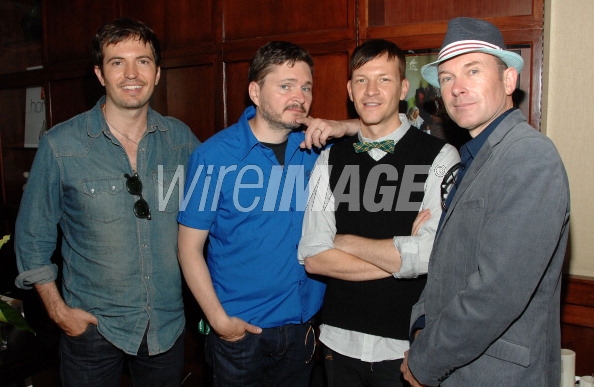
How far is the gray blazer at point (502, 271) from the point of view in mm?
1160

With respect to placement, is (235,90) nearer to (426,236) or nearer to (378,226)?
(378,226)

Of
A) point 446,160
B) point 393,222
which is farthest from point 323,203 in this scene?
point 446,160

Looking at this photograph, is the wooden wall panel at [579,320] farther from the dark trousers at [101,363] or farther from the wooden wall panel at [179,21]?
the wooden wall panel at [179,21]

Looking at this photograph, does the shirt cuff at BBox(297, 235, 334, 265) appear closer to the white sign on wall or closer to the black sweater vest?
the black sweater vest

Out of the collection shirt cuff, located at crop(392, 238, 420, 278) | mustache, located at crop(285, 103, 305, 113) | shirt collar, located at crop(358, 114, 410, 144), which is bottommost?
shirt cuff, located at crop(392, 238, 420, 278)

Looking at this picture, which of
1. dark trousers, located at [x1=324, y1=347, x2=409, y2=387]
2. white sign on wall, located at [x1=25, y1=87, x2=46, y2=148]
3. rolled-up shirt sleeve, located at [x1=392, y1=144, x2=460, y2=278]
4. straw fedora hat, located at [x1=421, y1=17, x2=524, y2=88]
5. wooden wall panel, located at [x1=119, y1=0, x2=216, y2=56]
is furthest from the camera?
white sign on wall, located at [x1=25, y1=87, x2=46, y2=148]

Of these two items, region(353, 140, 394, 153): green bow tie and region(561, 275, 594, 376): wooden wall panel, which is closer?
region(353, 140, 394, 153): green bow tie

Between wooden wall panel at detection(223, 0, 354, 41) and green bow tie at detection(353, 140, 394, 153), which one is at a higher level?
wooden wall panel at detection(223, 0, 354, 41)

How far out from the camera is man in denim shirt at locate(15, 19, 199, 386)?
1.88 meters

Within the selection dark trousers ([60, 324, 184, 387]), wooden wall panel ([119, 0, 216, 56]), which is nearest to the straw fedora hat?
dark trousers ([60, 324, 184, 387])

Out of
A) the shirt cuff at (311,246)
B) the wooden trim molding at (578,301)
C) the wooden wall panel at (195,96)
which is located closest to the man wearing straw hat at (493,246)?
the shirt cuff at (311,246)

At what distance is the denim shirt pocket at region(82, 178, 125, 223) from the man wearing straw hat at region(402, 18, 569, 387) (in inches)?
46.4

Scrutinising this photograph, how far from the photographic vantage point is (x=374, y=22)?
7.57 ft

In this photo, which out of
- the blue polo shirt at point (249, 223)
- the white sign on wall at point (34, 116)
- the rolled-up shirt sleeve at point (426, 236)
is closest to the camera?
the rolled-up shirt sleeve at point (426, 236)
